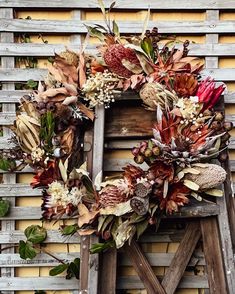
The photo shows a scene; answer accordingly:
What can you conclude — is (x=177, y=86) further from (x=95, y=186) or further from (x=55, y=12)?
(x=55, y=12)

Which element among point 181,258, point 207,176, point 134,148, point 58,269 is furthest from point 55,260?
point 207,176

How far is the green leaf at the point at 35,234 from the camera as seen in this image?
5.98 ft

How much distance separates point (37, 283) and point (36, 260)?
3.1 inches

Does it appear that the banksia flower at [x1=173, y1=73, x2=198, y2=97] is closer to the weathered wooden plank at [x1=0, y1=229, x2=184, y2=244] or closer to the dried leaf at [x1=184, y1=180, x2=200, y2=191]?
the dried leaf at [x1=184, y1=180, x2=200, y2=191]

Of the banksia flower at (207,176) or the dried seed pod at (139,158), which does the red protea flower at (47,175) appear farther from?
the banksia flower at (207,176)

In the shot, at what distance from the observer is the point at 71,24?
185 centimetres

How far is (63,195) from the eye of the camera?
1562 mm

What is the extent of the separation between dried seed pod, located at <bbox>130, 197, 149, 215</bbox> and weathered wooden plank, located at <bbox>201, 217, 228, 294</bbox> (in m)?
0.22

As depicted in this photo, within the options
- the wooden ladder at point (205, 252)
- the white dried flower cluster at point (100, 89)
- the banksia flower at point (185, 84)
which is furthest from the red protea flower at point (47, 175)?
the banksia flower at point (185, 84)

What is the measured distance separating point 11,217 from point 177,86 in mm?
Result: 721

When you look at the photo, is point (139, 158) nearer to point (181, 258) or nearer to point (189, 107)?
point (189, 107)

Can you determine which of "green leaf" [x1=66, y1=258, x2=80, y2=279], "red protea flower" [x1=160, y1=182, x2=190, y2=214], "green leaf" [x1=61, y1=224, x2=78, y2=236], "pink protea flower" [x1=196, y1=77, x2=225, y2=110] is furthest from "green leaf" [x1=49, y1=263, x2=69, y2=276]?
"pink protea flower" [x1=196, y1=77, x2=225, y2=110]

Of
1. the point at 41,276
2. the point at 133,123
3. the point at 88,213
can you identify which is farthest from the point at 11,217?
the point at 133,123

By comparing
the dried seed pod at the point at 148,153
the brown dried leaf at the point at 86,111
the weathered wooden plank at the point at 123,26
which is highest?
the weathered wooden plank at the point at 123,26
